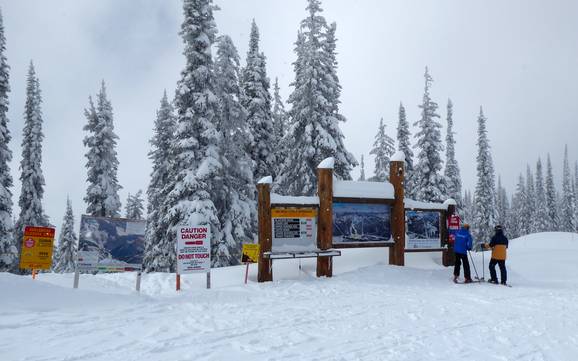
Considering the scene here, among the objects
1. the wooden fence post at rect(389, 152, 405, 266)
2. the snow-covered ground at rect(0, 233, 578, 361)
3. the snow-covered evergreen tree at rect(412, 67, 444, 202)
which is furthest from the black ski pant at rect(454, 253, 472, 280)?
the snow-covered evergreen tree at rect(412, 67, 444, 202)

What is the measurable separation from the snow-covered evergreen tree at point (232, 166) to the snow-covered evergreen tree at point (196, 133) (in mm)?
788

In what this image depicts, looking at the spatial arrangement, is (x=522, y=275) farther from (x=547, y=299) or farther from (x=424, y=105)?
(x=424, y=105)

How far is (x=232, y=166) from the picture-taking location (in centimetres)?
2177

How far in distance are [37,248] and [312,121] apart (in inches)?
628

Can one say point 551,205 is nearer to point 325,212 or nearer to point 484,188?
point 484,188

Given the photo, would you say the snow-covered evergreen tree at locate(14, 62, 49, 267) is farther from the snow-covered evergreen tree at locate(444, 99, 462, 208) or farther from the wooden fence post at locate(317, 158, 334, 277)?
the snow-covered evergreen tree at locate(444, 99, 462, 208)

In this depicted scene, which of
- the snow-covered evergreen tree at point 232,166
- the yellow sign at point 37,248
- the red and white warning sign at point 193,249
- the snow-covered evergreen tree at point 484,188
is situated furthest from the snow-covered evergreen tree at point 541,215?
the yellow sign at point 37,248

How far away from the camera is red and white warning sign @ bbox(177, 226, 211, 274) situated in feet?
34.7

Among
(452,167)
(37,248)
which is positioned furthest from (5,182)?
(452,167)

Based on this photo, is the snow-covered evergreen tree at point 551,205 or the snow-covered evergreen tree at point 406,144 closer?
the snow-covered evergreen tree at point 406,144

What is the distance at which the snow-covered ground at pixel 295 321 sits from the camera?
5219mm

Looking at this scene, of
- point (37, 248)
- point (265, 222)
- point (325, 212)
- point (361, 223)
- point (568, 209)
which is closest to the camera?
point (37, 248)

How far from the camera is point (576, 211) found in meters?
75.3

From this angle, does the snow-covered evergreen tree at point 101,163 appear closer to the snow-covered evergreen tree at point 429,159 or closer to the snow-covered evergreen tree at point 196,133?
the snow-covered evergreen tree at point 196,133
